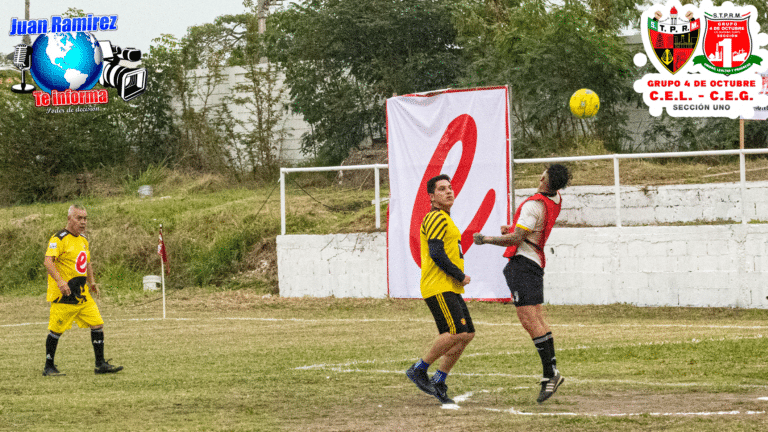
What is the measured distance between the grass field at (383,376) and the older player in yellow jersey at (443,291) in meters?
0.26

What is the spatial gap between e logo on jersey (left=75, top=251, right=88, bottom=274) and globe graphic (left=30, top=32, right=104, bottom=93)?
1495 centimetres

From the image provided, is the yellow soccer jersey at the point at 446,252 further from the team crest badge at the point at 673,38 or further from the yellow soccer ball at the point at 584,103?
the team crest badge at the point at 673,38

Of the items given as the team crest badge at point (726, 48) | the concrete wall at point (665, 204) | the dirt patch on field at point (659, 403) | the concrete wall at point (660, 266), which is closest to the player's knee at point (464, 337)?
the dirt patch on field at point (659, 403)

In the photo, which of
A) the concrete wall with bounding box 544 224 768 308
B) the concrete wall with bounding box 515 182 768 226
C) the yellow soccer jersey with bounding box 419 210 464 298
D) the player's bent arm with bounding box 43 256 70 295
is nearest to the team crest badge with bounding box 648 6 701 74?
the concrete wall with bounding box 515 182 768 226

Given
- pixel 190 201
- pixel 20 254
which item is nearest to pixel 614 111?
pixel 190 201

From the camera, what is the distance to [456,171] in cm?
1527

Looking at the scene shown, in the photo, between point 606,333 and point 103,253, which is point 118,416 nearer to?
point 606,333

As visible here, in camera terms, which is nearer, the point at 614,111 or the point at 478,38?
the point at 614,111

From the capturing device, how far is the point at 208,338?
13.3 m

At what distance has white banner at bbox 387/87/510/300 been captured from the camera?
15.0 meters

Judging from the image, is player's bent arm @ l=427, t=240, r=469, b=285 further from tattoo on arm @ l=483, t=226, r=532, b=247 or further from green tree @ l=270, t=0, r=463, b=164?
green tree @ l=270, t=0, r=463, b=164

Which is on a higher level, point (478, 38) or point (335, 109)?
point (478, 38)

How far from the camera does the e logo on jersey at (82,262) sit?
10.4m

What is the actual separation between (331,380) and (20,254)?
15.6m
